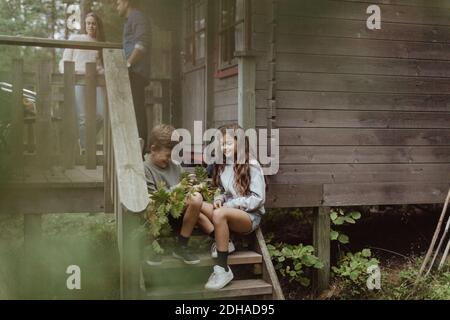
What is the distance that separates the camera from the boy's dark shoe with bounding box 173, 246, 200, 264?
13.4 feet

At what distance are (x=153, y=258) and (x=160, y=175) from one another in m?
0.66

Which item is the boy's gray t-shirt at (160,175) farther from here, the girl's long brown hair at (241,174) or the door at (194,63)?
the door at (194,63)

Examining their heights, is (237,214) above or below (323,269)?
above

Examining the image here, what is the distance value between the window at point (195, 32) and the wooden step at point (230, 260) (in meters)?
4.04

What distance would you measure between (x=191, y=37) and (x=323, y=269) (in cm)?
431

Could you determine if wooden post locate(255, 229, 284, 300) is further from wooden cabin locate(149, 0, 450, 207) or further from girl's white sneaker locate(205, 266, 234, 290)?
wooden cabin locate(149, 0, 450, 207)

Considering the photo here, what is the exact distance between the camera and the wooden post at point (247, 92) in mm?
5273

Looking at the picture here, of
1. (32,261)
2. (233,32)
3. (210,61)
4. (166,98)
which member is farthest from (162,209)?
(166,98)

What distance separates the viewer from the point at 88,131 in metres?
4.72

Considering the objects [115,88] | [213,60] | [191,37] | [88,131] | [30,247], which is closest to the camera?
[115,88]

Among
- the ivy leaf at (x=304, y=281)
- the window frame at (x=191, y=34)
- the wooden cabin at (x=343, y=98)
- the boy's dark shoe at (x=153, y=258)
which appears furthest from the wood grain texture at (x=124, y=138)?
the window frame at (x=191, y=34)

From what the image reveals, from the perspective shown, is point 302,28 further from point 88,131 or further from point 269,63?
point 88,131

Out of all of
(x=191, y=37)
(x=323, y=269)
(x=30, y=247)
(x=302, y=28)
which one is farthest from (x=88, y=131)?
(x=191, y=37)

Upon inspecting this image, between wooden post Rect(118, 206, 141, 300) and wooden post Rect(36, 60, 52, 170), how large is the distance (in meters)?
1.39
